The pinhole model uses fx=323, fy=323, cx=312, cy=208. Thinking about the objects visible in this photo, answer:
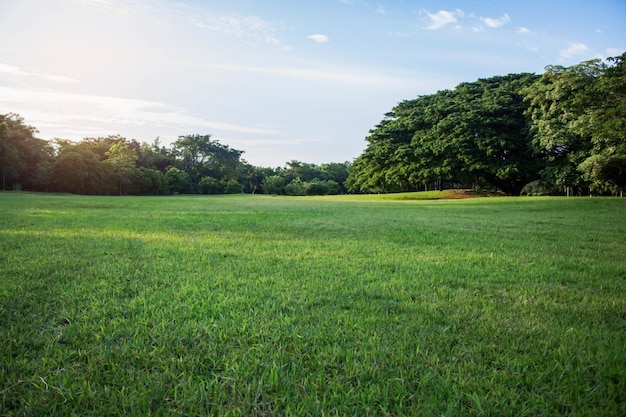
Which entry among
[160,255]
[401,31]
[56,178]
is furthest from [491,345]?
[56,178]

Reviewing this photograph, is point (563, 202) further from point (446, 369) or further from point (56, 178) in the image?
point (56, 178)

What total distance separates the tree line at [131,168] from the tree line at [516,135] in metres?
24.9

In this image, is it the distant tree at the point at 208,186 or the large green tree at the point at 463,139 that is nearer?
the large green tree at the point at 463,139

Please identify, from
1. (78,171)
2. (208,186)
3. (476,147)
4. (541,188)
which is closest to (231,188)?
(208,186)

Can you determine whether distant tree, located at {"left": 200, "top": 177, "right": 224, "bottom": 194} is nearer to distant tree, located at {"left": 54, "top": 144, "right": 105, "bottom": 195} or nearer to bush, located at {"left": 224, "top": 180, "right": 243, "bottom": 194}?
bush, located at {"left": 224, "top": 180, "right": 243, "bottom": 194}

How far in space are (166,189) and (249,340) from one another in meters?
56.8

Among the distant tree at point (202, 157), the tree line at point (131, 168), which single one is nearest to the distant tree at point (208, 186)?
the tree line at point (131, 168)

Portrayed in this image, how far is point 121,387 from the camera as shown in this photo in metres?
1.48

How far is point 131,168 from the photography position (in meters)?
46.8

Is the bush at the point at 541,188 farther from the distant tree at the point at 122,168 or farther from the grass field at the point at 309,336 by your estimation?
the distant tree at the point at 122,168

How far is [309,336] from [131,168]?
52407 millimetres

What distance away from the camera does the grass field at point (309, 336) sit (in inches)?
55.2

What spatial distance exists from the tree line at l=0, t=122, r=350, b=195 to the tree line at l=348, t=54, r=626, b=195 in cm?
2492

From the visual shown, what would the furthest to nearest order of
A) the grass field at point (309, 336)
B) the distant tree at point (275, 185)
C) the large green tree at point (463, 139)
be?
the distant tree at point (275, 185), the large green tree at point (463, 139), the grass field at point (309, 336)
